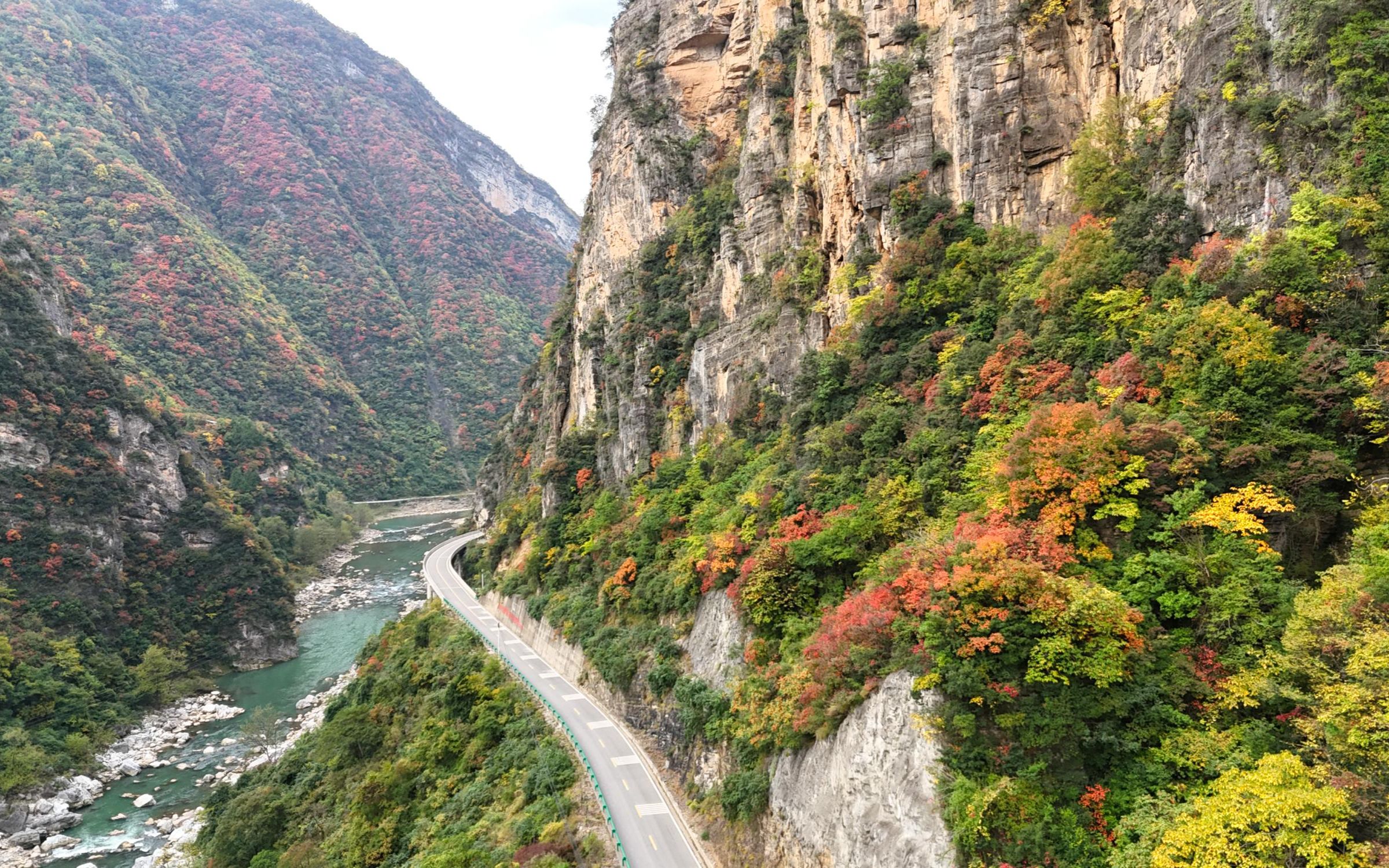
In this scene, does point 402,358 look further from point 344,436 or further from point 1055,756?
point 1055,756

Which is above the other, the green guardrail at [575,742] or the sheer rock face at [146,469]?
the sheer rock face at [146,469]

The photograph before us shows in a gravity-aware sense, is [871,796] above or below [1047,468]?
below

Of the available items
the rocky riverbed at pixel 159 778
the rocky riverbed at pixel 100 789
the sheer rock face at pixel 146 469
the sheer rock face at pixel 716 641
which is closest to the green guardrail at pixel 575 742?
the sheer rock face at pixel 716 641

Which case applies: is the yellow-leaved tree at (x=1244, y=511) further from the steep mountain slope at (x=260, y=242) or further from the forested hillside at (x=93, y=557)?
the steep mountain slope at (x=260, y=242)

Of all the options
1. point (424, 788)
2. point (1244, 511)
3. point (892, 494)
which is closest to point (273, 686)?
point (424, 788)

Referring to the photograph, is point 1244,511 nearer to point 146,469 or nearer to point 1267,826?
point 1267,826

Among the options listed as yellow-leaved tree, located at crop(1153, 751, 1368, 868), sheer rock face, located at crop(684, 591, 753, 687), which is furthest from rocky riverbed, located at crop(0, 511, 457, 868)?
yellow-leaved tree, located at crop(1153, 751, 1368, 868)

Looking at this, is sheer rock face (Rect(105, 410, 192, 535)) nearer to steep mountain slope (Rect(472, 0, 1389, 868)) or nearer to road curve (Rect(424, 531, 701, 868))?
road curve (Rect(424, 531, 701, 868))
